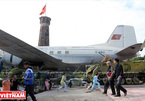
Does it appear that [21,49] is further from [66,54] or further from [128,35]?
[128,35]

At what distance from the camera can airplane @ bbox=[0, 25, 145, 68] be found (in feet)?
52.9

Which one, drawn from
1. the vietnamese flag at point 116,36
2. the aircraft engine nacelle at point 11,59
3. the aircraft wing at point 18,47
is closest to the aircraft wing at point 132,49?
the vietnamese flag at point 116,36

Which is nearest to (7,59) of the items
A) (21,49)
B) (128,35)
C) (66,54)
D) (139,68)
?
(21,49)

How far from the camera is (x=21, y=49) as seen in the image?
47.0ft

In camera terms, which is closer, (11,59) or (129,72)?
(129,72)

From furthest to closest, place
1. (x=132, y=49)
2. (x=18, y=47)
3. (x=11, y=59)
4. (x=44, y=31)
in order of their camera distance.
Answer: (x=44, y=31)
(x=11, y=59)
(x=132, y=49)
(x=18, y=47)

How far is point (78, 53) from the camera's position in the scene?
19922 millimetres

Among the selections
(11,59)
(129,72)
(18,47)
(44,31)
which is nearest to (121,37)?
(129,72)

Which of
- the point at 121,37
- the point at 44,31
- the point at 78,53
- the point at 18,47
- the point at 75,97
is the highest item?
the point at 44,31

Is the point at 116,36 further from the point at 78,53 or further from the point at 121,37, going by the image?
the point at 78,53

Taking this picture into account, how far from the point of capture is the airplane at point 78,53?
52.9 ft

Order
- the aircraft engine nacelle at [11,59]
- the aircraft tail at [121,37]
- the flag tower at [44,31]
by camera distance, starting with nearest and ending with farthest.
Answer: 1. the aircraft engine nacelle at [11,59]
2. the aircraft tail at [121,37]
3. the flag tower at [44,31]

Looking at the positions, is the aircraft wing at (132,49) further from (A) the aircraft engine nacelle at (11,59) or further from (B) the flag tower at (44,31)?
(B) the flag tower at (44,31)

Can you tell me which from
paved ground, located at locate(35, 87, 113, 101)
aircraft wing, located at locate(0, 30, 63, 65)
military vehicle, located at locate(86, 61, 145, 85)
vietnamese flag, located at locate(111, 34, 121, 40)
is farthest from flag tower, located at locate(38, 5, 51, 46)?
paved ground, located at locate(35, 87, 113, 101)
